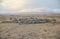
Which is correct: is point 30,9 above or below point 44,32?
Answer: above

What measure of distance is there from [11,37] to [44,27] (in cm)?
23

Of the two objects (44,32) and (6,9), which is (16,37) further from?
(6,9)

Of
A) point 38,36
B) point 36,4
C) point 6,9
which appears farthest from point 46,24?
point 6,9

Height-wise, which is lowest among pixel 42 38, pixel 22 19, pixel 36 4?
pixel 42 38

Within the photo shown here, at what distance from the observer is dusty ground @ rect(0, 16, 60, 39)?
2.54ft

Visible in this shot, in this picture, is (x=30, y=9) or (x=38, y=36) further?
(x=30, y=9)

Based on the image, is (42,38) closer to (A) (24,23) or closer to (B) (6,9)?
(A) (24,23)

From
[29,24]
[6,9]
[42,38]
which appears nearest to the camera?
[42,38]

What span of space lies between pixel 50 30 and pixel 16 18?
0.86ft

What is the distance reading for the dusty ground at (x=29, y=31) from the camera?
775mm

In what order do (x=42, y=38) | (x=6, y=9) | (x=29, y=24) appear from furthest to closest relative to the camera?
(x=6, y=9) → (x=29, y=24) → (x=42, y=38)

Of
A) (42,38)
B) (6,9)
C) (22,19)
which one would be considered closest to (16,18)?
(22,19)

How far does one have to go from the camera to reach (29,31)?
0.81 meters

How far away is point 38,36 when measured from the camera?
77cm
